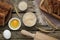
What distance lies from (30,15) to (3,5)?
0.17 metres

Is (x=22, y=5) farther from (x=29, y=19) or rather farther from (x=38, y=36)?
(x=38, y=36)

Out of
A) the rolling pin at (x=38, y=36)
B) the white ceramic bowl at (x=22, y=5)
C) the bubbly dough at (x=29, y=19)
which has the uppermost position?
the white ceramic bowl at (x=22, y=5)

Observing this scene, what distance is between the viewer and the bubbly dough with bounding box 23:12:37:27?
1.43 m

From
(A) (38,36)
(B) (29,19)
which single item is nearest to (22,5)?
(B) (29,19)

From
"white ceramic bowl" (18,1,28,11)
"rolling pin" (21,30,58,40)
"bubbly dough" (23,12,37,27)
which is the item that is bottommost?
"rolling pin" (21,30,58,40)

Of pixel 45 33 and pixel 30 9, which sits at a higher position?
pixel 30 9

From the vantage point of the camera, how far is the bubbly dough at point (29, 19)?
1.43 meters

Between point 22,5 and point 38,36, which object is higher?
point 22,5

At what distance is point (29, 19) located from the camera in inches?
56.5

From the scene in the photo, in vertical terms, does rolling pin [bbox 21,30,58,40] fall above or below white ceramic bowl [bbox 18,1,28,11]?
below

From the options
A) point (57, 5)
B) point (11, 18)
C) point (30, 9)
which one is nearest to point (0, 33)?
point (11, 18)

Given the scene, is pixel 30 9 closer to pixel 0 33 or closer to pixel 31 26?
pixel 31 26

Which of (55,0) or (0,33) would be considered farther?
(0,33)

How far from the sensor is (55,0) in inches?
52.8
